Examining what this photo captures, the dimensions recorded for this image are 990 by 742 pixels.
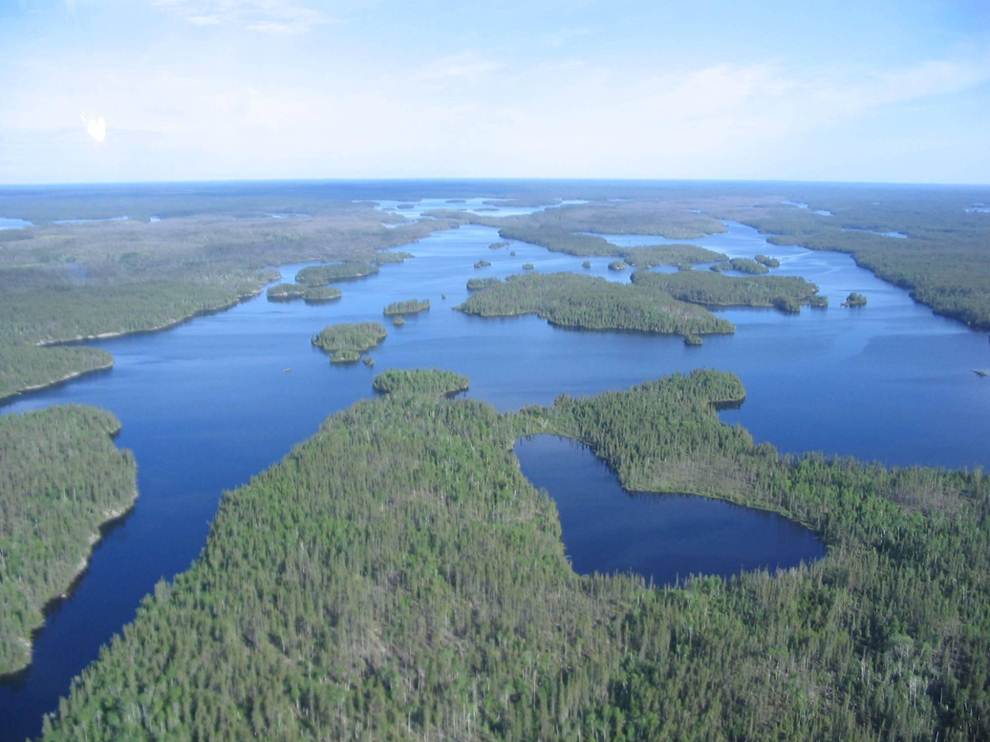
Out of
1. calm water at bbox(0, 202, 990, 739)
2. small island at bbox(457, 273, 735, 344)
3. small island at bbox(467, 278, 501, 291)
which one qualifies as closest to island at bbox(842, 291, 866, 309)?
calm water at bbox(0, 202, 990, 739)

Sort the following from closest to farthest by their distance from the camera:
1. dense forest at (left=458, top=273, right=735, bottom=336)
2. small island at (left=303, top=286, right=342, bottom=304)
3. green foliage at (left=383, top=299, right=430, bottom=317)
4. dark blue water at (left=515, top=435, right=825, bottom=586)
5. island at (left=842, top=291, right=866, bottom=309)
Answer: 1. dark blue water at (left=515, top=435, right=825, bottom=586)
2. dense forest at (left=458, top=273, right=735, bottom=336)
3. green foliage at (left=383, top=299, right=430, bottom=317)
4. island at (left=842, top=291, right=866, bottom=309)
5. small island at (left=303, top=286, right=342, bottom=304)

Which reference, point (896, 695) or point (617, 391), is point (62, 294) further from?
point (896, 695)

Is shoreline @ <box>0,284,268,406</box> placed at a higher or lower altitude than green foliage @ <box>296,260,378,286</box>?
lower

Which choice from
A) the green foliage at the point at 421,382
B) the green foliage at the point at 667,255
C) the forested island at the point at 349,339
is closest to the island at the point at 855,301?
the green foliage at the point at 667,255

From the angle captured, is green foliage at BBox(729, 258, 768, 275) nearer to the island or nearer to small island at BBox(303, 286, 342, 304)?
the island

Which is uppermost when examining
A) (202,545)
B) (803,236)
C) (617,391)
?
(803,236)

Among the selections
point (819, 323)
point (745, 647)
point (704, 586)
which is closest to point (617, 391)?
point (704, 586)

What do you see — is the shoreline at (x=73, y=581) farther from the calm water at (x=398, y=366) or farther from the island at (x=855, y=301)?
the island at (x=855, y=301)

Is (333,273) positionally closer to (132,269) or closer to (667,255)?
(132,269)
